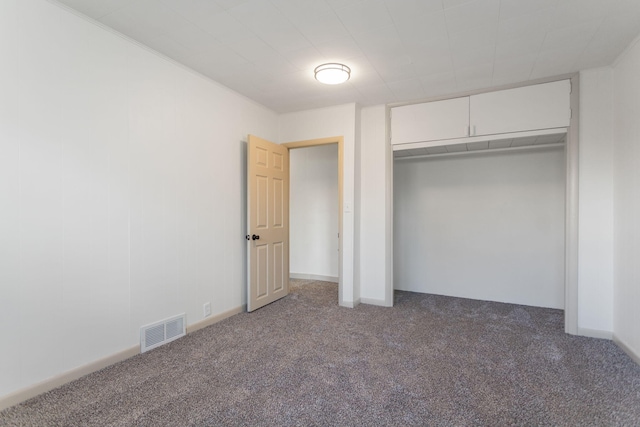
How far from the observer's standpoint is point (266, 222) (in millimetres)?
3945

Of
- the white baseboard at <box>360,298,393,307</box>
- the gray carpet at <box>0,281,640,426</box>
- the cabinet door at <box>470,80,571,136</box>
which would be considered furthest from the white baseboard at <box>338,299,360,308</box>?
the cabinet door at <box>470,80,571,136</box>

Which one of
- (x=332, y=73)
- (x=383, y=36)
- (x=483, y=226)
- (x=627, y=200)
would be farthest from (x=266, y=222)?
(x=627, y=200)

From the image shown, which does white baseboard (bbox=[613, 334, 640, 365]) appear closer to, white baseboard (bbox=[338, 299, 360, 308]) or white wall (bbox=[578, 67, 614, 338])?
white wall (bbox=[578, 67, 614, 338])

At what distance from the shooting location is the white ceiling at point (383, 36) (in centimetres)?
210

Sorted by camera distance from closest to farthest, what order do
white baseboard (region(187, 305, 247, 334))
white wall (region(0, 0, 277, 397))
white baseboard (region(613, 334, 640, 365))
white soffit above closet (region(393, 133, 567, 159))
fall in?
1. white wall (region(0, 0, 277, 397))
2. white baseboard (region(613, 334, 640, 365))
3. white baseboard (region(187, 305, 247, 334))
4. white soffit above closet (region(393, 133, 567, 159))

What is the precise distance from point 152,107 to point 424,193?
353 cm

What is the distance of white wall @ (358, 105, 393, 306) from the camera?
3932 millimetres

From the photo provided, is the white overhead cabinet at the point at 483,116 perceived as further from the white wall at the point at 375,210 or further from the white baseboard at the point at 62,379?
the white baseboard at the point at 62,379

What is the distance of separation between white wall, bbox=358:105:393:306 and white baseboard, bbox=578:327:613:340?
1844mm

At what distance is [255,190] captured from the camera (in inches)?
147

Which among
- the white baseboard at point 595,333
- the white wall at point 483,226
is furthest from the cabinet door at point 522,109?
the white baseboard at point 595,333

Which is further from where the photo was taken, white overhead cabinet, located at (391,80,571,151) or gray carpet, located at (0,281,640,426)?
white overhead cabinet, located at (391,80,571,151)

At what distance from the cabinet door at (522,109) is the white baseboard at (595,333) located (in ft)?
6.45

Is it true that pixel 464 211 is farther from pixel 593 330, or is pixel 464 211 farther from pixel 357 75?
pixel 357 75
